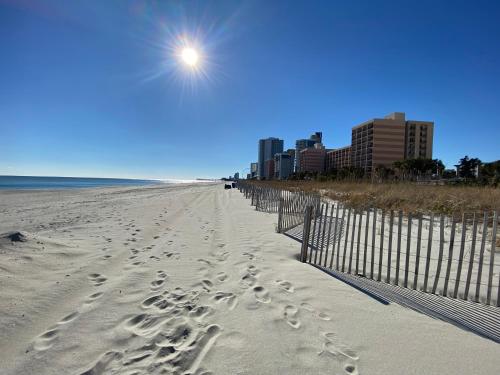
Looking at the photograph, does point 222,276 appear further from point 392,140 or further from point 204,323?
point 392,140

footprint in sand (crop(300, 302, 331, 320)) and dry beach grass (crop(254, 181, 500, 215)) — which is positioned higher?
dry beach grass (crop(254, 181, 500, 215))

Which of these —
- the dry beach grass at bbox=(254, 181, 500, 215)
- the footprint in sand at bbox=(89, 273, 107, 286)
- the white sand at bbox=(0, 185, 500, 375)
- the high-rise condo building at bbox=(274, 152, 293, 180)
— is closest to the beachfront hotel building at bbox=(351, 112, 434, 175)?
the high-rise condo building at bbox=(274, 152, 293, 180)

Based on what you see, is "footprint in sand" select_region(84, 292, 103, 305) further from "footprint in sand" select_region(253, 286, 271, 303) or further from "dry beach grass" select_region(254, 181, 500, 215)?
"dry beach grass" select_region(254, 181, 500, 215)

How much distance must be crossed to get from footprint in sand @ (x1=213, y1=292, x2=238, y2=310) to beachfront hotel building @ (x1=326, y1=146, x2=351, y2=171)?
115286 mm

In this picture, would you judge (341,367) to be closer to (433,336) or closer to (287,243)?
(433,336)

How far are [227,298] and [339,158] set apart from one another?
138 metres

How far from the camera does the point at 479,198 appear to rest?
9.88m

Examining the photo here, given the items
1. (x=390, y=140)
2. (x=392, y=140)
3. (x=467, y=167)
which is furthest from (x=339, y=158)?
(x=467, y=167)

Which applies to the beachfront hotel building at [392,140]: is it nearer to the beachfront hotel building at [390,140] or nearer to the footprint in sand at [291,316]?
the beachfront hotel building at [390,140]

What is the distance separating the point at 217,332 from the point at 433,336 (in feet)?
7.62

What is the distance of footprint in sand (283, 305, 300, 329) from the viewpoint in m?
2.99

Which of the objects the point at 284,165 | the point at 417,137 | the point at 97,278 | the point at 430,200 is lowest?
the point at 97,278

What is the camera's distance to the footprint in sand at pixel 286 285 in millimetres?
3973

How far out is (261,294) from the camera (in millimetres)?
3814
